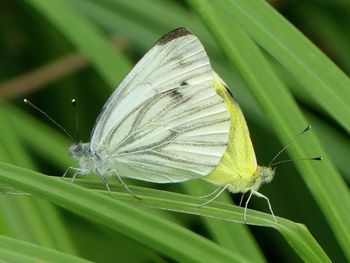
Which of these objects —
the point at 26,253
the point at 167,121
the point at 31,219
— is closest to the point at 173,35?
the point at 167,121

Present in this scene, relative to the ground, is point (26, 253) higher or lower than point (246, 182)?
higher

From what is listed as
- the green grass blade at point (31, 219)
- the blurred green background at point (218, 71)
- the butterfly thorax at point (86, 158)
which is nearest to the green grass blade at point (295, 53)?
the blurred green background at point (218, 71)

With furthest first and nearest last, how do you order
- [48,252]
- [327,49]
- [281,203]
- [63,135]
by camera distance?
[327,49]
[63,135]
[281,203]
[48,252]

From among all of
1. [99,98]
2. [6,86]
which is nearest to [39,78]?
[6,86]

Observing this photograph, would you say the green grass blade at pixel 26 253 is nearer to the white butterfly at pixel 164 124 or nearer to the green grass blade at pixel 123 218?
the green grass blade at pixel 123 218

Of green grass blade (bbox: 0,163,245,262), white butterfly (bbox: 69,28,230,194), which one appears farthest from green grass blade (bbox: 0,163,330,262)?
white butterfly (bbox: 69,28,230,194)

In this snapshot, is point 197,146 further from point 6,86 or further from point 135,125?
point 6,86

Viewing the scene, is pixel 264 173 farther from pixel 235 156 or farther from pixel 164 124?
pixel 164 124
